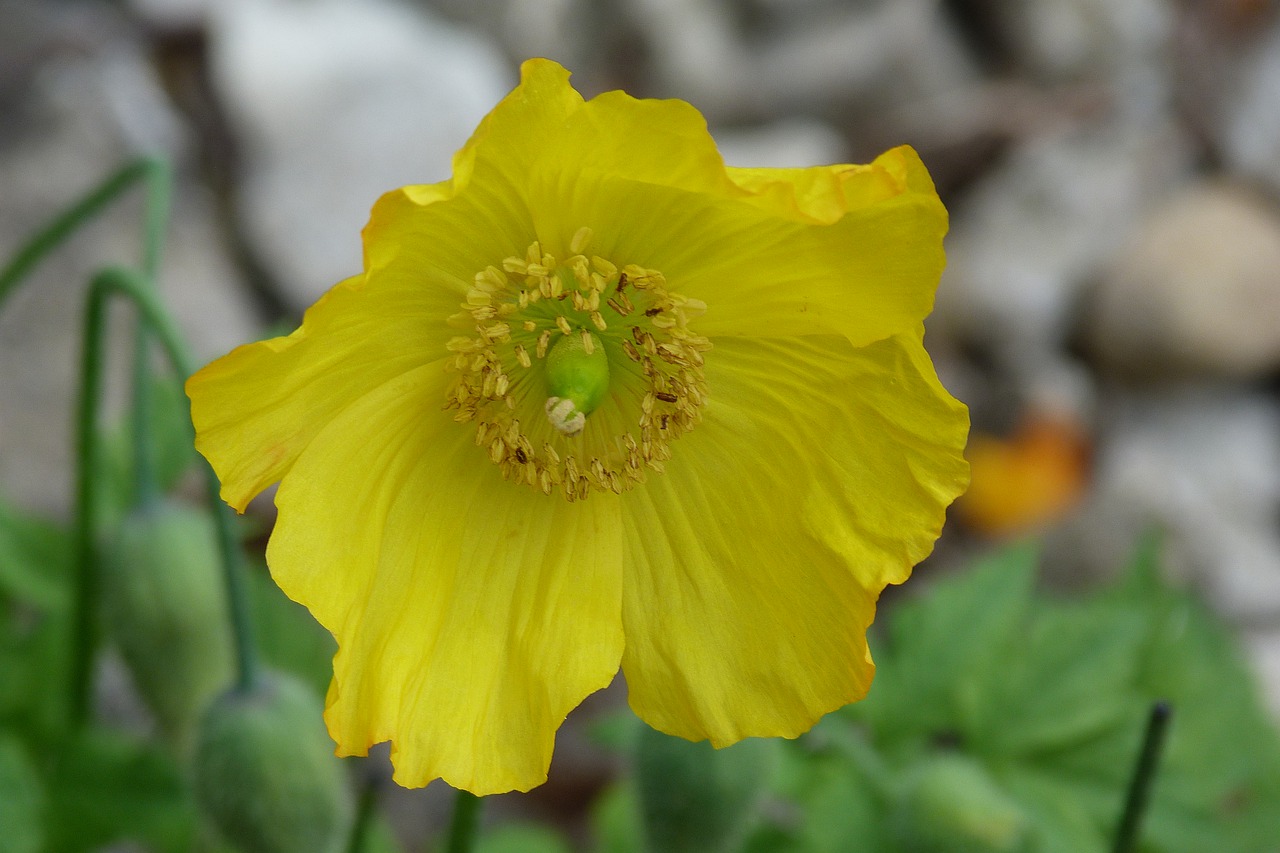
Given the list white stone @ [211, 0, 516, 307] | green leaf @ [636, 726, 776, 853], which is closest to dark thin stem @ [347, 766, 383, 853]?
green leaf @ [636, 726, 776, 853]

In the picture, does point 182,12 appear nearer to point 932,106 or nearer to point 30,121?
point 30,121

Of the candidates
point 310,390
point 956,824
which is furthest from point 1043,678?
point 310,390

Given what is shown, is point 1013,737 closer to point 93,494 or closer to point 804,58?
point 93,494

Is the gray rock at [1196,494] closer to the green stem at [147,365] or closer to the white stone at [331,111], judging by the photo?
the white stone at [331,111]

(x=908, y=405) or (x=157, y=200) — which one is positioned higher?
(x=157, y=200)

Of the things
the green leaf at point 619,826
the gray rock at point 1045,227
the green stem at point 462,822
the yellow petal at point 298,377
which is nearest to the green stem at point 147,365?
the yellow petal at point 298,377

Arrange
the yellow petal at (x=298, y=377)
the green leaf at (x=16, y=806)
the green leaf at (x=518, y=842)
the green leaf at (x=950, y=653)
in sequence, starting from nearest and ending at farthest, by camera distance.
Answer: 1. the yellow petal at (x=298, y=377)
2. the green leaf at (x=16, y=806)
3. the green leaf at (x=950, y=653)
4. the green leaf at (x=518, y=842)

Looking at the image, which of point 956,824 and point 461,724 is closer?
point 461,724
